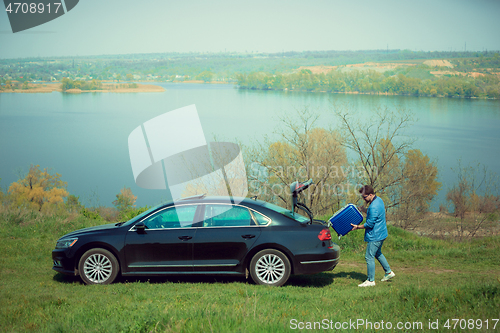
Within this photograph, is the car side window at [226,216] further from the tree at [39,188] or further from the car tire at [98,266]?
the tree at [39,188]

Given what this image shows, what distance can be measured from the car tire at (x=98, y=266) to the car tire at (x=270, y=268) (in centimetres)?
237

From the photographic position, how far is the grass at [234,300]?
13.9ft

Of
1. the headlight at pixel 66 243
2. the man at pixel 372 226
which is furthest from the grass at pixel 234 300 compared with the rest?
the headlight at pixel 66 243

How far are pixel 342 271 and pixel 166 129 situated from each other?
74.0 meters

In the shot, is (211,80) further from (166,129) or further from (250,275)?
(250,275)

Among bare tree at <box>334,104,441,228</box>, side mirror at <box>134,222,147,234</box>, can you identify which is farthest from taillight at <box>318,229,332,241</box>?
bare tree at <box>334,104,441,228</box>

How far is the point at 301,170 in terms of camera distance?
25.4m

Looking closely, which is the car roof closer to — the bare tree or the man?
the man

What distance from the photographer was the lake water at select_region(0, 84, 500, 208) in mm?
66500

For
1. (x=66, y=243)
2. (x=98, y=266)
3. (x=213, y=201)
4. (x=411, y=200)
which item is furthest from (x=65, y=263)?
(x=411, y=200)

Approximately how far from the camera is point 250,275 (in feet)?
21.5

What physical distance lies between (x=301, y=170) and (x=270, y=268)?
62.9 feet

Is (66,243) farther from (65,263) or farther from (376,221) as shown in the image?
(376,221)

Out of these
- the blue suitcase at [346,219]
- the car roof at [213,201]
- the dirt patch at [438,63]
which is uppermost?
the dirt patch at [438,63]
